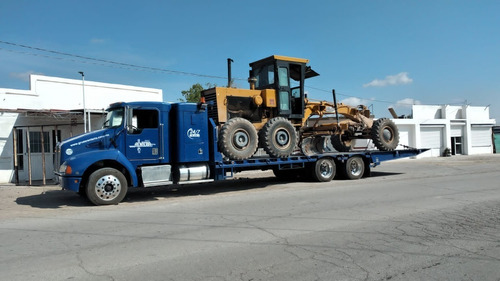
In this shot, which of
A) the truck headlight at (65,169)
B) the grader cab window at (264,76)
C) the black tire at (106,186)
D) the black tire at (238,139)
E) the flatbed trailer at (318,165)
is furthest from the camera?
the grader cab window at (264,76)

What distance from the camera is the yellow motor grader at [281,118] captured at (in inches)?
469

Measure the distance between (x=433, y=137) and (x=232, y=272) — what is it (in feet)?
113

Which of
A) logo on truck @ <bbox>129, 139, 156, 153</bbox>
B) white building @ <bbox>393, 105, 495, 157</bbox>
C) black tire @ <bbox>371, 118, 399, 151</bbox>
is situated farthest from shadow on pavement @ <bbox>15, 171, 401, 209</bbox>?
white building @ <bbox>393, 105, 495, 157</bbox>

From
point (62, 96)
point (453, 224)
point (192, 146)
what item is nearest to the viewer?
point (453, 224)

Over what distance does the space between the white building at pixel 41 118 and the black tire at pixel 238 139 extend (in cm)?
668

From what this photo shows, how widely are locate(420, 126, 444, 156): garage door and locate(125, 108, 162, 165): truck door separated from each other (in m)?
28.8

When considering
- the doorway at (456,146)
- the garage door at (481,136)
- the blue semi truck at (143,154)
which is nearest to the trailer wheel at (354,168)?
the blue semi truck at (143,154)

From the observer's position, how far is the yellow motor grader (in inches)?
469

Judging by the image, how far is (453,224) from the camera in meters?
6.61

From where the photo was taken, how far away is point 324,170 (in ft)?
46.1

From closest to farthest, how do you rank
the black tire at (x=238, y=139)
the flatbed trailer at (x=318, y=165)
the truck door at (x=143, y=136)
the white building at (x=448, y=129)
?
1. the truck door at (x=143, y=136)
2. the black tire at (x=238, y=139)
3. the flatbed trailer at (x=318, y=165)
4. the white building at (x=448, y=129)

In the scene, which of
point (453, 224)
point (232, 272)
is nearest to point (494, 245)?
point (453, 224)

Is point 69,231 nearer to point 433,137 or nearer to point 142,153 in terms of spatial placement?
point 142,153

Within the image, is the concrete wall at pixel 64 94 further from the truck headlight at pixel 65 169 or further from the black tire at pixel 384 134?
the black tire at pixel 384 134
